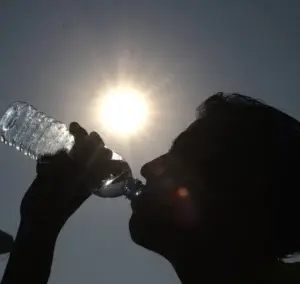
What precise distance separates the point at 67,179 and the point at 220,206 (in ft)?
2.11

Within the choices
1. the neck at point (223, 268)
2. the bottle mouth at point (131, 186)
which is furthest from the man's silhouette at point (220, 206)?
the bottle mouth at point (131, 186)

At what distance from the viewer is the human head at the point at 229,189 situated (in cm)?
138

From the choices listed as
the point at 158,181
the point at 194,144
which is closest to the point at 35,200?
the point at 158,181

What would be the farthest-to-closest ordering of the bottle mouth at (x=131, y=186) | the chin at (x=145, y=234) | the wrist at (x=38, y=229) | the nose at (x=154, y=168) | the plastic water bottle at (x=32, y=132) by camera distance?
the plastic water bottle at (x=32, y=132)
the bottle mouth at (x=131, y=186)
the wrist at (x=38, y=229)
the nose at (x=154, y=168)
the chin at (x=145, y=234)

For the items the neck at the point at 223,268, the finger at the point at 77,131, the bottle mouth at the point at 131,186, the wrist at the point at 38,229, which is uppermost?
the bottle mouth at the point at 131,186

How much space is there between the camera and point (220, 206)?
1.42m

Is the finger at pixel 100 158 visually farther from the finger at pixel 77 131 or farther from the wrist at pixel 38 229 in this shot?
the wrist at pixel 38 229

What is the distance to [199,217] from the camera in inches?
56.1

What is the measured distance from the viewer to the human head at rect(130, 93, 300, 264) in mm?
1382

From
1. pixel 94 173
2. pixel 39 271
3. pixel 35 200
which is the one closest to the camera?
pixel 39 271

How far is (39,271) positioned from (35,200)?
0.25 metres

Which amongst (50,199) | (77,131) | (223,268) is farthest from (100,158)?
(223,268)

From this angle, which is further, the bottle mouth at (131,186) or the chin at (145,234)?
the bottle mouth at (131,186)

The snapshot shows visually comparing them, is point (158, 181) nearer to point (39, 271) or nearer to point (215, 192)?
point (215, 192)
